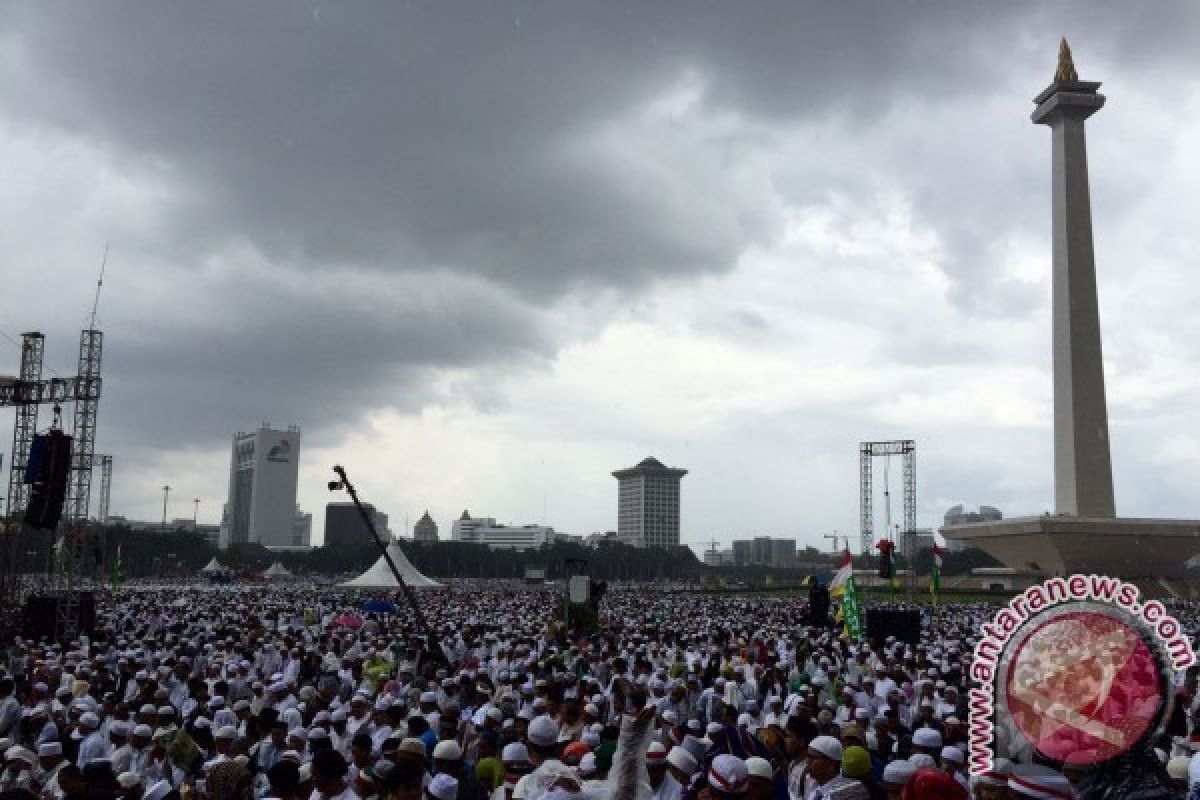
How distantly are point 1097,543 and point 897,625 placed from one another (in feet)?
108

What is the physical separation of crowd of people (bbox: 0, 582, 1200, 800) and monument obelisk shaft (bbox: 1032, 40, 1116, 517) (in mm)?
28947

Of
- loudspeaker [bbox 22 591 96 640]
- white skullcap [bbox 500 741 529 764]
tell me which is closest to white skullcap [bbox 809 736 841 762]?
white skullcap [bbox 500 741 529 764]

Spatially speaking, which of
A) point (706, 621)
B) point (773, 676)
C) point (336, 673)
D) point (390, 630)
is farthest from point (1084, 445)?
point (336, 673)

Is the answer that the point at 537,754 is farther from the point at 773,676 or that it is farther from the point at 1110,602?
the point at 773,676

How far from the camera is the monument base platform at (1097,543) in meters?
50.7

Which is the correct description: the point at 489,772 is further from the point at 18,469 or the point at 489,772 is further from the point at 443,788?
the point at 18,469

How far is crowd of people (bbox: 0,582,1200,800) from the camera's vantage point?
218 inches

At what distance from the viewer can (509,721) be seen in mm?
11398

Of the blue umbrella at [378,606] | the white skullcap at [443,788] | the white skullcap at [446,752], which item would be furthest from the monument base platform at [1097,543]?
the white skullcap at [443,788]

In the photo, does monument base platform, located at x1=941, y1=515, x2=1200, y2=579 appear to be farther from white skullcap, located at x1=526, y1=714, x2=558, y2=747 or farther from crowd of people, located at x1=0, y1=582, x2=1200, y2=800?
white skullcap, located at x1=526, y1=714, x2=558, y2=747

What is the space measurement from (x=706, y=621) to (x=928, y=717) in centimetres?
2220

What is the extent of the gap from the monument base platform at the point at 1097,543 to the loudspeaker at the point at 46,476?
44.5m

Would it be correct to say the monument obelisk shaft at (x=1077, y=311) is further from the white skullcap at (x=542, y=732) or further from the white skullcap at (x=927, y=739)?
the white skullcap at (x=542, y=732)

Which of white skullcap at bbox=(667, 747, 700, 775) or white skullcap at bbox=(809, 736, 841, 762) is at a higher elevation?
white skullcap at bbox=(809, 736, 841, 762)
